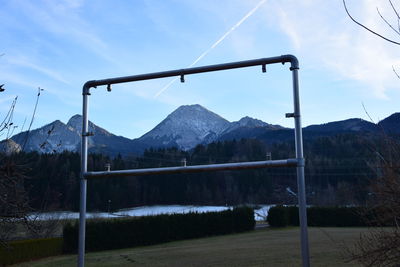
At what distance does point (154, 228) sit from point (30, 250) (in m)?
11.3

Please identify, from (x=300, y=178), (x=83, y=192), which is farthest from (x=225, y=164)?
(x=83, y=192)

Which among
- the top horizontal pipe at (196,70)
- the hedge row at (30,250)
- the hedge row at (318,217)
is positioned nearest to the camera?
the top horizontal pipe at (196,70)

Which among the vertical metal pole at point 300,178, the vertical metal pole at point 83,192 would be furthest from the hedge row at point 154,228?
the vertical metal pole at point 300,178

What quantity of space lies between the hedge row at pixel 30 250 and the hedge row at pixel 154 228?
167 cm

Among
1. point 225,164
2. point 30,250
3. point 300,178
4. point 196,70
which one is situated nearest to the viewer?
point 300,178

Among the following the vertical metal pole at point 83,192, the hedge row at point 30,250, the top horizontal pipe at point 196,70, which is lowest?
the hedge row at point 30,250

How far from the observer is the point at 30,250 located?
25391 millimetres

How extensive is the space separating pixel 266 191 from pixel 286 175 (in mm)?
6826

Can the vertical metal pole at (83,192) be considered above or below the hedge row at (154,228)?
above

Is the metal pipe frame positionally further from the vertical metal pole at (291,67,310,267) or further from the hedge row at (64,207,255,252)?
the hedge row at (64,207,255,252)

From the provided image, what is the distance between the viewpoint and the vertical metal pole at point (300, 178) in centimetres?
368

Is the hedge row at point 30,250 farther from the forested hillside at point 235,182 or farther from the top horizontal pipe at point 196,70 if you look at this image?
the forested hillside at point 235,182

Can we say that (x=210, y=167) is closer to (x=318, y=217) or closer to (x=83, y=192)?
(x=83, y=192)

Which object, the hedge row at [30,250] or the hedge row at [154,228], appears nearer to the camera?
the hedge row at [30,250]
